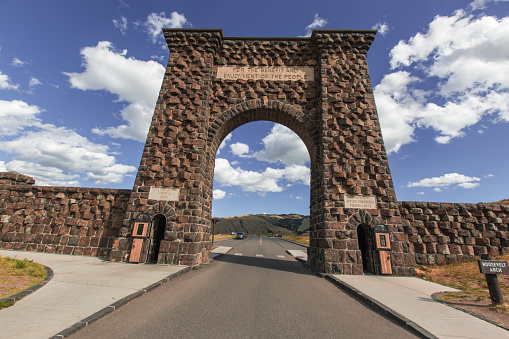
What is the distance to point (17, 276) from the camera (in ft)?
17.2

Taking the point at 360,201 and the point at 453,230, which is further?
the point at 453,230

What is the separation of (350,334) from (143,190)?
8.51m

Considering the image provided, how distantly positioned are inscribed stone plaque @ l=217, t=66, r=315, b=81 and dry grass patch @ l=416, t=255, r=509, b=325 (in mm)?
9136

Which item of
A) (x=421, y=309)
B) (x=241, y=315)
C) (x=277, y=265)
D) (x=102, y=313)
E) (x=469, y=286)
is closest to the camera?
(x=102, y=313)

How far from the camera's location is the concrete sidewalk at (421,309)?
11.2 ft

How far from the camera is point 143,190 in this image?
30.9 ft

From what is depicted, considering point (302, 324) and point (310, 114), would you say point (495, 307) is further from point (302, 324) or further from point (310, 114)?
point (310, 114)

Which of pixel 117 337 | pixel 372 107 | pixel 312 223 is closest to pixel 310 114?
pixel 372 107

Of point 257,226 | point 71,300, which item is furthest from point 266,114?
point 257,226

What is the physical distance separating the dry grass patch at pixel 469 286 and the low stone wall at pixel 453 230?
0.45m

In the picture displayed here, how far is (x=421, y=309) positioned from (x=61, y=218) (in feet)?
41.5

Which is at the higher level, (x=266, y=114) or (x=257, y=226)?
(x=257, y=226)

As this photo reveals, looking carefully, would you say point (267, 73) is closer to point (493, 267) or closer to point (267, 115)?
point (267, 115)

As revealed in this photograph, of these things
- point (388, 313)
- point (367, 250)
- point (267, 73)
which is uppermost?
point (267, 73)
